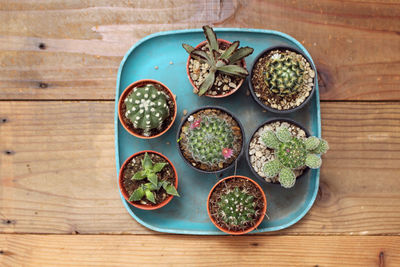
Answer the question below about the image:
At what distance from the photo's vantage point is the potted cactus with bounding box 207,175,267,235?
1.30m

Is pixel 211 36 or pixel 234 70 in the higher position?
pixel 211 36

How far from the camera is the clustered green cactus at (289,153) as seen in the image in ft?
4.10

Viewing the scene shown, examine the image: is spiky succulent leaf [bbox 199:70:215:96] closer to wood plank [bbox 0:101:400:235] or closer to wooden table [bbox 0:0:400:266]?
wooden table [bbox 0:0:400:266]

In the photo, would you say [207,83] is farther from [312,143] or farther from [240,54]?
[312,143]

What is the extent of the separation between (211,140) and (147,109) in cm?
29

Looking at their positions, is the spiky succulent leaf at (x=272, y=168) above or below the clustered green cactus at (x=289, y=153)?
below

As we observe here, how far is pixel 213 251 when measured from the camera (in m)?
1.55

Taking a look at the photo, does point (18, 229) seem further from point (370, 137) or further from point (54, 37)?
point (370, 137)

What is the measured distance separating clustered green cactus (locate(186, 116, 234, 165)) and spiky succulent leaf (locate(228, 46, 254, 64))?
10.1 inches

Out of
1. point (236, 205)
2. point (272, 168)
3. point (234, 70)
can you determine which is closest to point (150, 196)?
point (236, 205)

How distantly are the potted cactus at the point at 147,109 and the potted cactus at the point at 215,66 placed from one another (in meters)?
0.15

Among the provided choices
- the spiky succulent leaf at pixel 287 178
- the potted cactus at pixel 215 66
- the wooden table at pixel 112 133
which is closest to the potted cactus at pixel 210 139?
the potted cactus at pixel 215 66

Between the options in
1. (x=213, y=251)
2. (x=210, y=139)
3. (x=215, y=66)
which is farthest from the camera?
(x=213, y=251)

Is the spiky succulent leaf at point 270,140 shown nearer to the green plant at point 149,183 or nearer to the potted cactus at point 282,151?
the potted cactus at point 282,151
